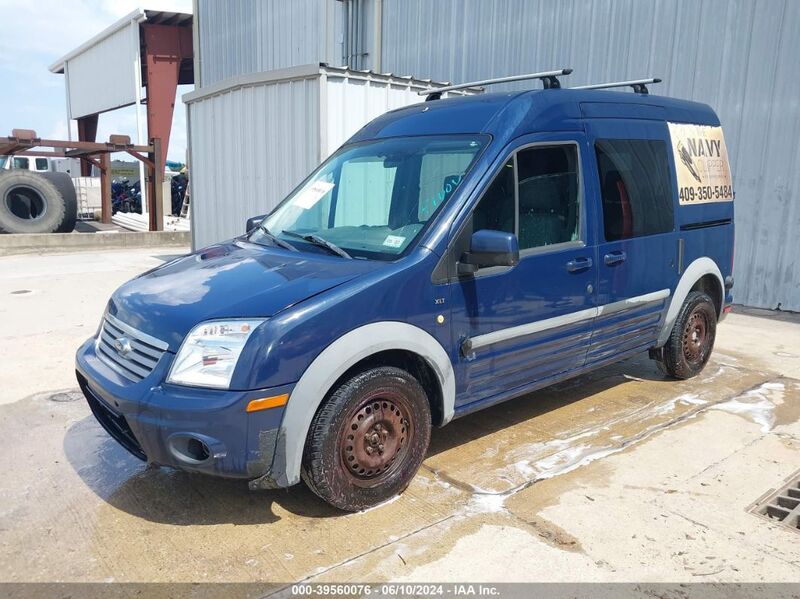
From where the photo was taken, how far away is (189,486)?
139 inches

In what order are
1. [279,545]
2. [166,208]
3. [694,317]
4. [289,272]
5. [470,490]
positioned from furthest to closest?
[166,208], [694,317], [470,490], [289,272], [279,545]

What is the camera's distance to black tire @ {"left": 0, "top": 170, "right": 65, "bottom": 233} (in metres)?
14.8

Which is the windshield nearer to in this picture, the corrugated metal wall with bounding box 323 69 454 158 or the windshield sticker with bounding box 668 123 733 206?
the windshield sticker with bounding box 668 123 733 206

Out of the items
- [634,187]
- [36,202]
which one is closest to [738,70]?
[634,187]

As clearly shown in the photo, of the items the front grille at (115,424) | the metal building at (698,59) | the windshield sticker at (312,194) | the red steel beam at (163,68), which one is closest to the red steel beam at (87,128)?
the red steel beam at (163,68)

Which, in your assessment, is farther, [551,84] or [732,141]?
[732,141]

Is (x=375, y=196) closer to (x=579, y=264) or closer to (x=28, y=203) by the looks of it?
(x=579, y=264)

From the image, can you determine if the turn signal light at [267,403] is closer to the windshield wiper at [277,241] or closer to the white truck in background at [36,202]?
the windshield wiper at [277,241]

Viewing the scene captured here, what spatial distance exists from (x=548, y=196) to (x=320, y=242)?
1423mm

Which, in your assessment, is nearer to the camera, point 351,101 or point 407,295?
point 407,295

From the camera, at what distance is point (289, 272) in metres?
3.24

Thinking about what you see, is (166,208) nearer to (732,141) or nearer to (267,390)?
(732,141)

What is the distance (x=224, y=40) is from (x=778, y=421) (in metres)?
16.1

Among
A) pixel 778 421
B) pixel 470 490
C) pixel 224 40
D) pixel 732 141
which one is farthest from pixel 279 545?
pixel 224 40
